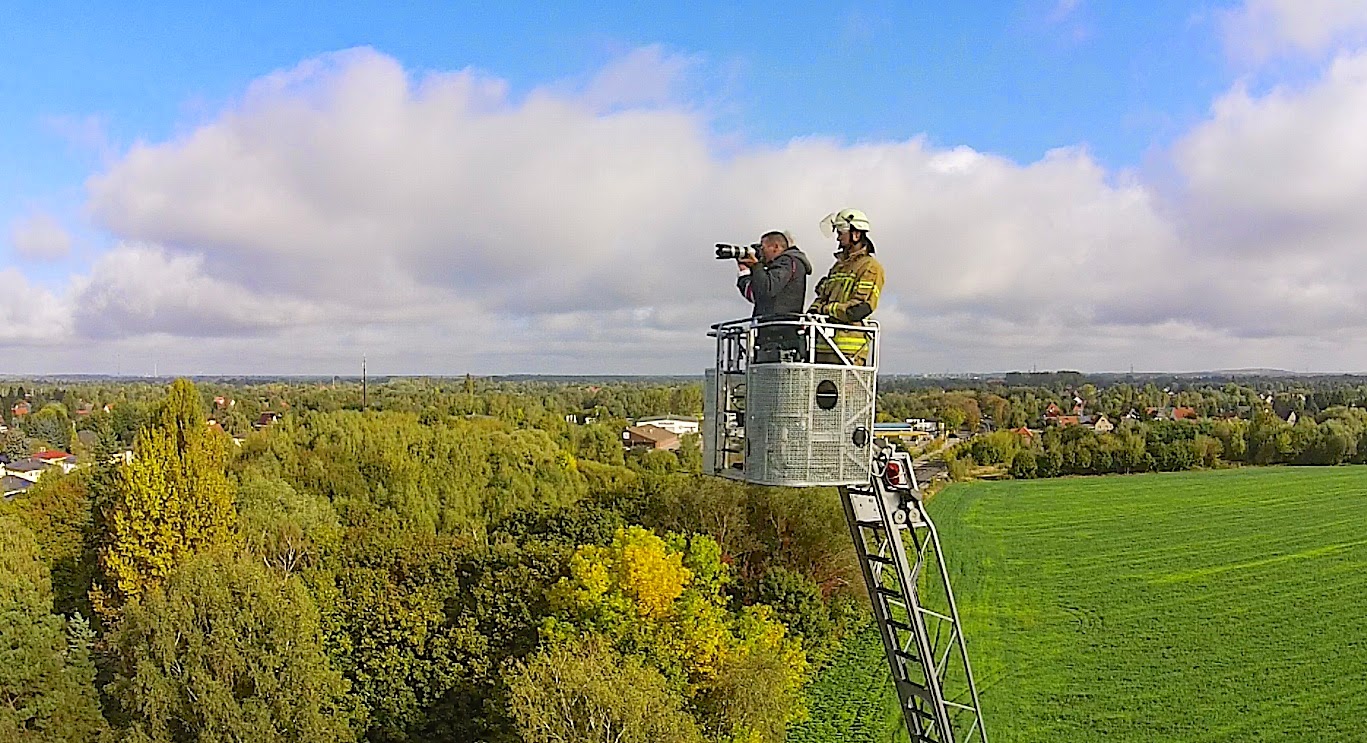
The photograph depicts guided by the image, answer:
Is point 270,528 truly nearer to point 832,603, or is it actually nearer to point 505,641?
point 505,641

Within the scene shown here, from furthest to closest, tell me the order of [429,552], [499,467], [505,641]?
[499,467] < [429,552] < [505,641]

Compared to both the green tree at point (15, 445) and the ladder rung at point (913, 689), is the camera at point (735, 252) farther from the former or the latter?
the green tree at point (15, 445)

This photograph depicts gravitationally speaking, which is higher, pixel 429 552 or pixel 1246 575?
pixel 429 552

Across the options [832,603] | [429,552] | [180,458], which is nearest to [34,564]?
[180,458]

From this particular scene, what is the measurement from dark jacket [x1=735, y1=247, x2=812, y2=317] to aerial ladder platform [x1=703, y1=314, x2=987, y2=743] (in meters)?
0.10

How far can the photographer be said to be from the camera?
246 inches

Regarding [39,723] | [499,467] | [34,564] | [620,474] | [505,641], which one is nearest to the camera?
[39,723]

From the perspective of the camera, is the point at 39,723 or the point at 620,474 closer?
the point at 39,723

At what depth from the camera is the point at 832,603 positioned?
3325cm

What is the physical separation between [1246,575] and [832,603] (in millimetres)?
24193

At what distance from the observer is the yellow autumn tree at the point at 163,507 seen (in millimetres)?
27031

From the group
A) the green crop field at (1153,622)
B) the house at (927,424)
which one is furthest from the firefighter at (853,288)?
the house at (927,424)

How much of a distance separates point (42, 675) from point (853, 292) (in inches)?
866

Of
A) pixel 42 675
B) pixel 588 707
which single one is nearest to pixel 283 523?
pixel 42 675
